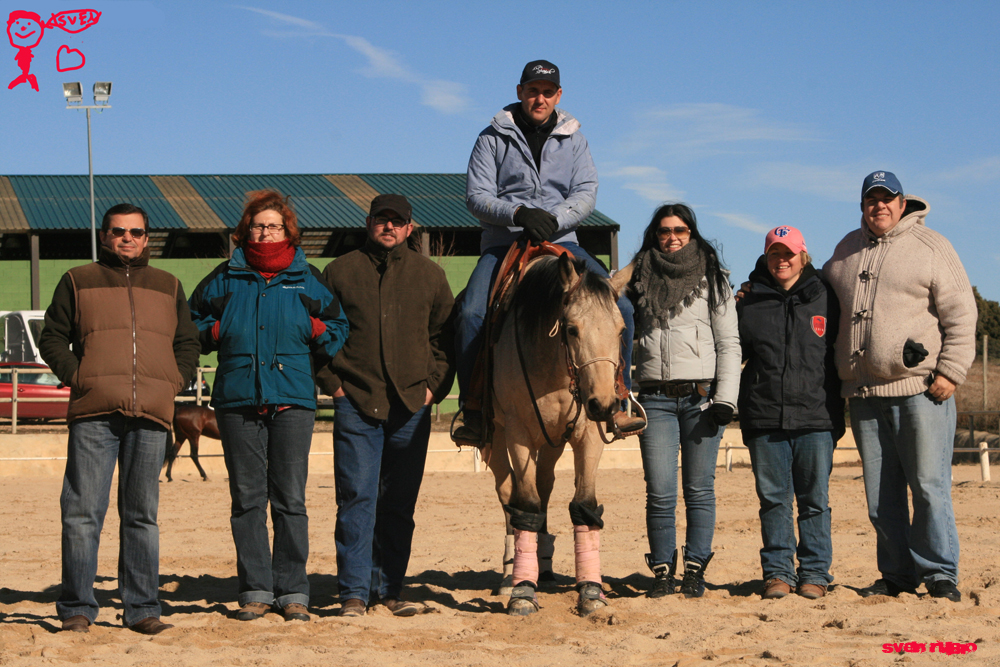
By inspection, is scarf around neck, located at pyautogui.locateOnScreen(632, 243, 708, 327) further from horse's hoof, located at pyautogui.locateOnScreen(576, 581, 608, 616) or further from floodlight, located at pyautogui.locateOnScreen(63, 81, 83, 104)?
floodlight, located at pyautogui.locateOnScreen(63, 81, 83, 104)

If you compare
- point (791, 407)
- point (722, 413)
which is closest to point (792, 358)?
point (791, 407)

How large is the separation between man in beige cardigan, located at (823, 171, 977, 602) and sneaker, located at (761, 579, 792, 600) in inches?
16.9

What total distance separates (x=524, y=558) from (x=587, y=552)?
0.32 metres

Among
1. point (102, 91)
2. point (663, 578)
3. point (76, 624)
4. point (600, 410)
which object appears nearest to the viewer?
point (600, 410)

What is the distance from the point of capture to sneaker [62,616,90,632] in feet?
13.9

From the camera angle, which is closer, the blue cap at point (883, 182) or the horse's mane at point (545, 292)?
the horse's mane at point (545, 292)

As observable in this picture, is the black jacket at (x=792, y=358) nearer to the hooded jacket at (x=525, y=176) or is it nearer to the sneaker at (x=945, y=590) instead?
the sneaker at (x=945, y=590)

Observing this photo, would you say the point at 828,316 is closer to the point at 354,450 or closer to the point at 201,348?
the point at 354,450

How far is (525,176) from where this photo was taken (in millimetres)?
5340

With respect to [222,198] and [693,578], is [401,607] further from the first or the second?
[222,198]

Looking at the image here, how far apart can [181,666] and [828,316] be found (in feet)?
11.7

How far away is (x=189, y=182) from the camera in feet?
98.0

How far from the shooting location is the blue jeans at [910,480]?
4781 mm

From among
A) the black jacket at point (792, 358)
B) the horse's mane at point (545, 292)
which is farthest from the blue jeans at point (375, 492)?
the black jacket at point (792, 358)
